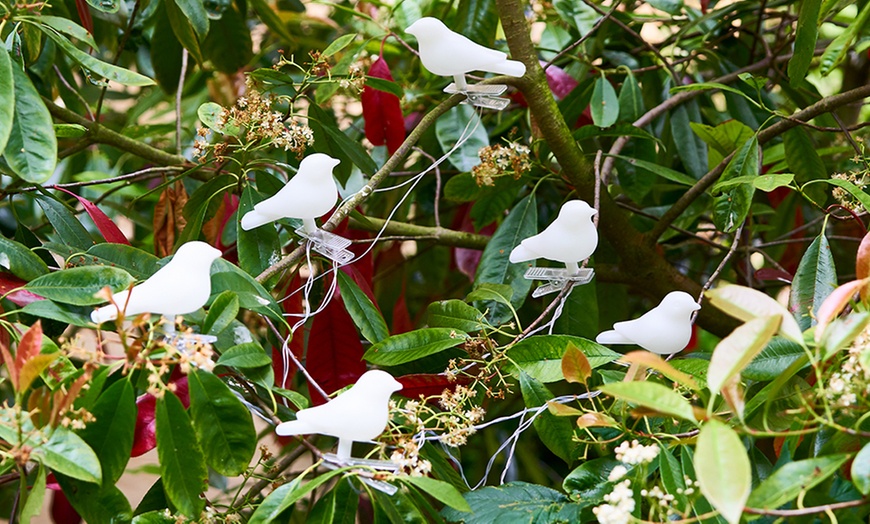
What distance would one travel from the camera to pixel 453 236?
0.99 metres

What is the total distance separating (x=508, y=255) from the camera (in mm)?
899

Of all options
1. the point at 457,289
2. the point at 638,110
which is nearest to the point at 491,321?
the point at 638,110

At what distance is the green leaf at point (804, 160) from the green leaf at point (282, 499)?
63 cm

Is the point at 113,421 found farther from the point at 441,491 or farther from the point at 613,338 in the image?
the point at 613,338

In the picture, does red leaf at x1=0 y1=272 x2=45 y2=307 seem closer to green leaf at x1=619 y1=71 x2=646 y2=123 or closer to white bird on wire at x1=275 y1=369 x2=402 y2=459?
white bird on wire at x1=275 y1=369 x2=402 y2=459

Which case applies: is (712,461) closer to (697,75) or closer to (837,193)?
(837,193)

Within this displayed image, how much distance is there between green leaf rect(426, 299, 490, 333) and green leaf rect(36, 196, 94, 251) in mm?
341

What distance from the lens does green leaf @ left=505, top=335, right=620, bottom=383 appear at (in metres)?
0.66

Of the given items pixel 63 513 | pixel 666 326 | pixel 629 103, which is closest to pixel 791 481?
pixel 666 326

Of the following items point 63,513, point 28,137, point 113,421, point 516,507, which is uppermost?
point 28,137

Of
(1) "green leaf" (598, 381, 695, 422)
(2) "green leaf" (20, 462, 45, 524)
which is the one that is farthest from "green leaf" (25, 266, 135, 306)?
(1) "green leaf" (598, 381, 695, 422)

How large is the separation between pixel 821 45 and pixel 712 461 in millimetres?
1131

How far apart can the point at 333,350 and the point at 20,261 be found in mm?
288

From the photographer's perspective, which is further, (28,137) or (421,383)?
(421,383)
